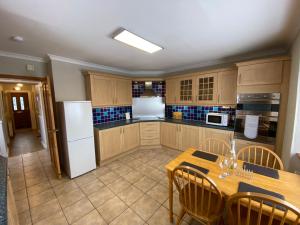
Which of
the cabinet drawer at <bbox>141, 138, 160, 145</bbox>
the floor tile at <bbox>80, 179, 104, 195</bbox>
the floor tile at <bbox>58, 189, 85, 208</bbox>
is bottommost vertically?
the floor tile at <bbox>80, 179, 104, 195</bbox>

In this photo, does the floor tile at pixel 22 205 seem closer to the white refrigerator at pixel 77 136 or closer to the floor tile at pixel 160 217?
the white refrigerator at pixel 77 136

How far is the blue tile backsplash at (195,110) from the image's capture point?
Answer: 10.3ft

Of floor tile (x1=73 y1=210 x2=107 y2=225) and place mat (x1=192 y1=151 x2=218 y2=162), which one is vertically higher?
place mat (x1=192 y1=151 x2=218 y2=162)

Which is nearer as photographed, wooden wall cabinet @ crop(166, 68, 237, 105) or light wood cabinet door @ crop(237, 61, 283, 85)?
light wood cabinet door @ crop(237, 61, 283, 85)

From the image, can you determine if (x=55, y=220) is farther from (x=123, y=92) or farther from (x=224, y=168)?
(x=123, y=92)

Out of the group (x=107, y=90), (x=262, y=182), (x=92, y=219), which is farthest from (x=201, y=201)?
(x=107, y=90)

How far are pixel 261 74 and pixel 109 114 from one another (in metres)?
3.48

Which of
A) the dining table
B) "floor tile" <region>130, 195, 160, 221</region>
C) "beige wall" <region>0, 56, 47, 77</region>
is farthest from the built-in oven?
"beige wall" <region>0, 56, 47, 77</region>

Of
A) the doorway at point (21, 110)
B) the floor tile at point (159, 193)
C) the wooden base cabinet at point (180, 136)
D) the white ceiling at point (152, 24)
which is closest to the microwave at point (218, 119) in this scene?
the wooden base cabinet at point (180, 136)

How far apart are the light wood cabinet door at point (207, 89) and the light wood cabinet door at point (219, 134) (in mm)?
689

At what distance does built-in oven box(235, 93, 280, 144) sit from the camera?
2107 millimetres

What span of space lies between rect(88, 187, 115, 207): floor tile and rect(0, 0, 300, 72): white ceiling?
2383 mm

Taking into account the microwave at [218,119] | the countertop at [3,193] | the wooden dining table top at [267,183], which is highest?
the microwave at [218,119]

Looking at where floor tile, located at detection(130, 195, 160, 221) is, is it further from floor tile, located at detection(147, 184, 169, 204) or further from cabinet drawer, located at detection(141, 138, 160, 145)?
cabinet drawer, located at detection(141, 138, 160, 145)
